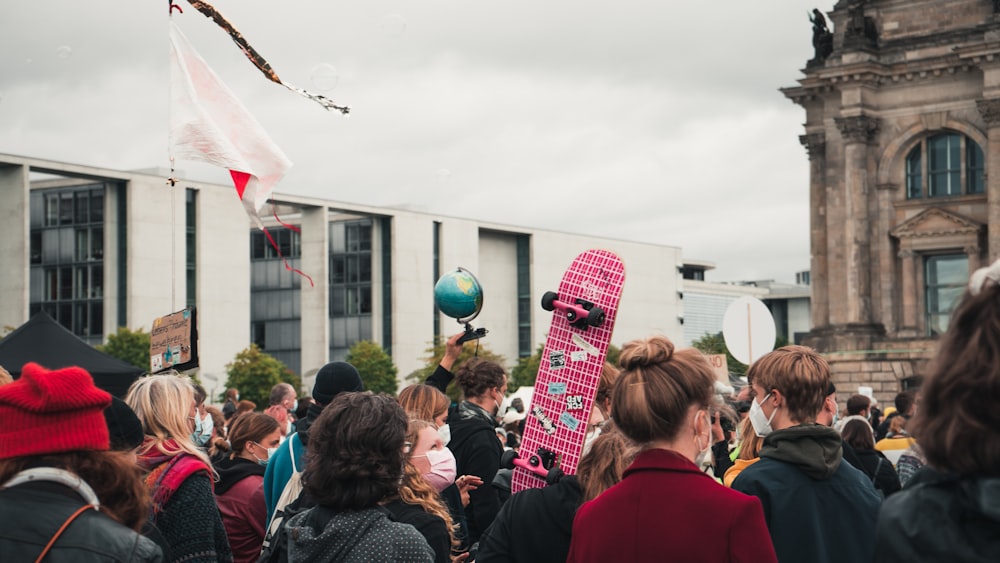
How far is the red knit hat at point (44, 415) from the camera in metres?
4.21

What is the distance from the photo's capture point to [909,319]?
48094mm

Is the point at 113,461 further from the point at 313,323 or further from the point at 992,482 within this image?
the point at 313,323

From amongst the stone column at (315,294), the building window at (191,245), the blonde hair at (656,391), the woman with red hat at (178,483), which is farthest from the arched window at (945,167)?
the stone column at (315,294)

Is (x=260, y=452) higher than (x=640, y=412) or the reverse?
the reverse

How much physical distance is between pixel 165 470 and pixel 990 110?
42777 mm

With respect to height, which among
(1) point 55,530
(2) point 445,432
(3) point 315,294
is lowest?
(2) point 445,432

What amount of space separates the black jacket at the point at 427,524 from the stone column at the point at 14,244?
8630cm

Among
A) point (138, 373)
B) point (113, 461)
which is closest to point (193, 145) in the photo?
point (138, 373)

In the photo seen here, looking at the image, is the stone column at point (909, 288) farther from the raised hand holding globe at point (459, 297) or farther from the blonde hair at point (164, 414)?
the blonde hair at point (164, 414)

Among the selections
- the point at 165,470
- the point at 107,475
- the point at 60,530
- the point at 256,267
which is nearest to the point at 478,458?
the point at 165,470

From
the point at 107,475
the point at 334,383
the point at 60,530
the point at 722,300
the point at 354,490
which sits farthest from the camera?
the point at 722,300

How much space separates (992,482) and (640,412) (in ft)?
6.03

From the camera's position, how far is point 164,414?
270 inches

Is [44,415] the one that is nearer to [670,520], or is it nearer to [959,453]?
[670,520]
